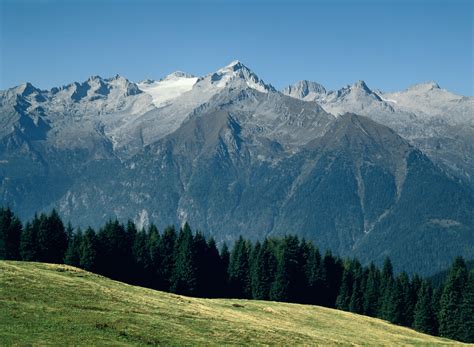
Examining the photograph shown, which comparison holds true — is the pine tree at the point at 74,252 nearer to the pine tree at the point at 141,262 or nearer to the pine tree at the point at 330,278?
the pine tree at the point at 141,262

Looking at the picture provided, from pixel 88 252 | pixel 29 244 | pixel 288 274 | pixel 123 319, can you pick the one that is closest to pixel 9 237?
pixel 29 244

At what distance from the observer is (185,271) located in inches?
6137

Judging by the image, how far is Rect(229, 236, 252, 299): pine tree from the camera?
16900 centimetres

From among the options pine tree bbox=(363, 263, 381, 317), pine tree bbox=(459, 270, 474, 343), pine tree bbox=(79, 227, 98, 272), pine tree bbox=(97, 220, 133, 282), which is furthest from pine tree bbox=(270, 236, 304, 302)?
pine tree bbox=(79, 227, 98, 272)

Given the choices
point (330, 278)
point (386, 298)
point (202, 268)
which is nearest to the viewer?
point (202, 268)

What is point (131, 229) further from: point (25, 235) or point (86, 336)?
point (86, 336)

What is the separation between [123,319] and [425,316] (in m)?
93.5

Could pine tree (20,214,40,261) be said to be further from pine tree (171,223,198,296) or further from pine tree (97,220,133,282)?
pine tree (171,223,198,296)

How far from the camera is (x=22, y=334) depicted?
6394 cm

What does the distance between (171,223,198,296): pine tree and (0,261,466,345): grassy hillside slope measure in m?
37.7

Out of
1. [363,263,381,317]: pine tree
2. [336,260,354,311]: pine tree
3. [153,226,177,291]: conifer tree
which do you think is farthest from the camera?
[336,260,354,311]: pine tree

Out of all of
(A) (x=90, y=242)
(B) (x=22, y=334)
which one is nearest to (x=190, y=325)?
(B) (x=22, y=334)

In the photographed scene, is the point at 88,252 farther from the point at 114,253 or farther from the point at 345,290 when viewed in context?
the point at 345,290

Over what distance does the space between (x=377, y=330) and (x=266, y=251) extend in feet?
189
